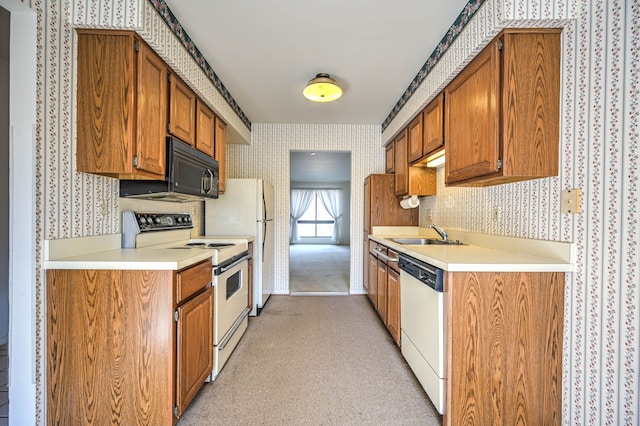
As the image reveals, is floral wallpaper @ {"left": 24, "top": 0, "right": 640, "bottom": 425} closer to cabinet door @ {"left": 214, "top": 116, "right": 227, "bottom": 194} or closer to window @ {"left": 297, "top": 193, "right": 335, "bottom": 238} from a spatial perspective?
cabinet door @ {"left": 214, "top": 116, "right": 227, "bottom": 194}

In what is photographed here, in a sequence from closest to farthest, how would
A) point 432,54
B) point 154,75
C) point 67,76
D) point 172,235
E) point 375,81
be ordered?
1. point 67,76
2. point 154,75
3. point 432,54
4. point 172,235
5. point 375,81

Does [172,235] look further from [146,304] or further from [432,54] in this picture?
[432,54]

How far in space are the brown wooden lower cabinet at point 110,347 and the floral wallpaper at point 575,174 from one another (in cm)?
9

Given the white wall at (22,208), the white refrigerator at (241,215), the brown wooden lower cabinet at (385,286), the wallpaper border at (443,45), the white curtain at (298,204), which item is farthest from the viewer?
the white curtain at (298,204)

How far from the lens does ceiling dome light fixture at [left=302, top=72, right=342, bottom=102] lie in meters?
2.55

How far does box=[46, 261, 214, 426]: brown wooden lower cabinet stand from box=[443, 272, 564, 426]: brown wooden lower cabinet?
139 centimetres

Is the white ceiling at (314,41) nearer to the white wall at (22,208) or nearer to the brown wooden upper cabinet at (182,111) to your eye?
the brown wooden upper cabinet at (182,111)

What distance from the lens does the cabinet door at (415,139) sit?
9.21 ft

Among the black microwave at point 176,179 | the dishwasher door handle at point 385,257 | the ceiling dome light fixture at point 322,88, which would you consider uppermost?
the ceiling dome light fixture at point 322,88

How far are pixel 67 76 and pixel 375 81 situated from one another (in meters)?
2.27

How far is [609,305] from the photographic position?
1.28 metres

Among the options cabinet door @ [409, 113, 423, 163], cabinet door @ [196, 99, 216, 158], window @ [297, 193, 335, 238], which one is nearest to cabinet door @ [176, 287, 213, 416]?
cabinet door @ [196, 99, 216, 158]

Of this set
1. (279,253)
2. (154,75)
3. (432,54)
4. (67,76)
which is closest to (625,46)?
(432,54)

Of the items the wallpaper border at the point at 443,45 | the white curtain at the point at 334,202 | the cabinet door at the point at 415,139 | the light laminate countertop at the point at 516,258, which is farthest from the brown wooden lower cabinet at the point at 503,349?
the white curtain at the point at 334,202
